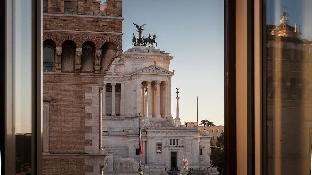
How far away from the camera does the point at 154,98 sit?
26609mm

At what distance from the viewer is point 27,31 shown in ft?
6.67

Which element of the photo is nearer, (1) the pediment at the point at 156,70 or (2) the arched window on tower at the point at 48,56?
(2) the arched window on tower at the point at 48,56

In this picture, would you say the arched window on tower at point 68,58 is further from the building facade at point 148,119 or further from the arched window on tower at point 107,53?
the building facade at point 148,119

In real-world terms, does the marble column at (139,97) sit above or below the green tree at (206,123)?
above

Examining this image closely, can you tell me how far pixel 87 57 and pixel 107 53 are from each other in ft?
1.03

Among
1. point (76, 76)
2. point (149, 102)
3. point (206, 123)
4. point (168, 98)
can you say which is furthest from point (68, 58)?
point (206, 123)

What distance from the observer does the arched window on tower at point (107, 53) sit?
30.9ft

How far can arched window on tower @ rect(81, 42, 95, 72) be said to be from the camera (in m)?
9.42

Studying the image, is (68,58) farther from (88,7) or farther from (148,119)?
(148,119)

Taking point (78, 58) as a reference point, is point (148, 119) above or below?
below

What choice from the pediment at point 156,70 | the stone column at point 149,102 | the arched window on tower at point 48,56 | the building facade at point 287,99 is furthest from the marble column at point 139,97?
the building facade at point 287,99

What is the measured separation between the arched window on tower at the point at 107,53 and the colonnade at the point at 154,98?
630 inches

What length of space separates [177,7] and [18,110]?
74.8 ft

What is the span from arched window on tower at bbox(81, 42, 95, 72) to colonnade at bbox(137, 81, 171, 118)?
1607cm
